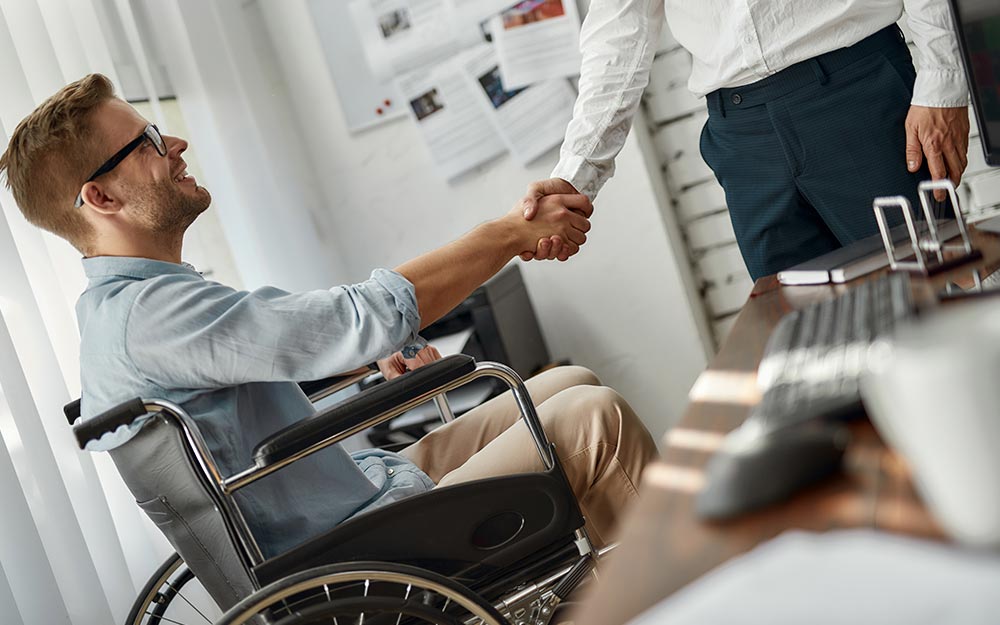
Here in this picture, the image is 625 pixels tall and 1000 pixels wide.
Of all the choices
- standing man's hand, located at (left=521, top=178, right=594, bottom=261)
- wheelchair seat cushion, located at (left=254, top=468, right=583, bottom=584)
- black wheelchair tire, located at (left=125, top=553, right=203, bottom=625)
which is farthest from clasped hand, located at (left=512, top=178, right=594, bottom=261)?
black wheelchair tire, located at (left=125, top=553, right=203, bottom=625)

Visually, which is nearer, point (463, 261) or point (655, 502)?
point (655, 502)

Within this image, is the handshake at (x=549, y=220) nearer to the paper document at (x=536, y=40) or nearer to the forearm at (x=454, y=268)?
the forearm at (x=454, y=268)

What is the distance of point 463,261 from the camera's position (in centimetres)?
164

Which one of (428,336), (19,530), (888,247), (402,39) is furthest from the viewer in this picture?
(402,39)

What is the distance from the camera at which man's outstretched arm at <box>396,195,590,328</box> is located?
156cm

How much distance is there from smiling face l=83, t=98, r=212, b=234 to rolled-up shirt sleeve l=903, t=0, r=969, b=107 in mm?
1172

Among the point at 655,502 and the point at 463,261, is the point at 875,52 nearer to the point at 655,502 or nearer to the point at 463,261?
the point at 463,261

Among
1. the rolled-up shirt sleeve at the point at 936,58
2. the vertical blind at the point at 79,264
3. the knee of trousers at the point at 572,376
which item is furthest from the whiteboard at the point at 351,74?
the rolled-up shirt sleeve at the point at 936,58

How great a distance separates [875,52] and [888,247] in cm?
56

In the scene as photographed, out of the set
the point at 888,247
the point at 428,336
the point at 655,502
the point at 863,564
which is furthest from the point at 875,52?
the point at 428,336

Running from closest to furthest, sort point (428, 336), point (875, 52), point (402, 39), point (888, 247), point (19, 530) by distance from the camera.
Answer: point (888, 247) → point (875, 52) → point (19, 530) → point (428, 336) → point (402, 39)

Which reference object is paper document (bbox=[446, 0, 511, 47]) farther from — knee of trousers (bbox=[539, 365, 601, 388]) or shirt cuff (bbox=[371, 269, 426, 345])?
shirt cuff (bbox=[371, 269, 426, 345])

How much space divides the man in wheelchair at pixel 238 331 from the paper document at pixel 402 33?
4.37 ft

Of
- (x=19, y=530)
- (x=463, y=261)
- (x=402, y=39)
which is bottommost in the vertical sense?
(x=19, y=530)
